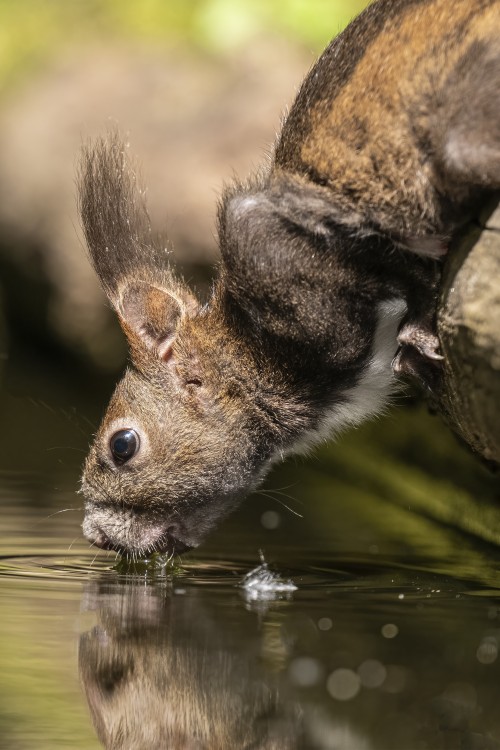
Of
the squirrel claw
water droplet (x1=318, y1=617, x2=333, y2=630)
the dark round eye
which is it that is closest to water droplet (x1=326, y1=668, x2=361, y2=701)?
water droplet (x1=318, y1=617, x2=333, y2=630)

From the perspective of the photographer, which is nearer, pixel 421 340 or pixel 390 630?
pixel 390 630

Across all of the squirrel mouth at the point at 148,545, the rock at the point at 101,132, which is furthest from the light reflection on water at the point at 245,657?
the rock at the point at 101,132

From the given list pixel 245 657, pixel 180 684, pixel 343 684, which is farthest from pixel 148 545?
pixel 343 684

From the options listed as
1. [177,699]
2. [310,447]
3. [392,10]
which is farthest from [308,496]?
[177,699]

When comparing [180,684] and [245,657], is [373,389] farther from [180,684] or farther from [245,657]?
[180,684]

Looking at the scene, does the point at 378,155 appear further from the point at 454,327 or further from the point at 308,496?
the point at 308,496

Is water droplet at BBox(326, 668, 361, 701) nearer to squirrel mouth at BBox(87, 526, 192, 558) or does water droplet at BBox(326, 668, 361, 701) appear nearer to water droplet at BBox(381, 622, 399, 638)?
water droplet at BBox(381, 622, 399, 638)
